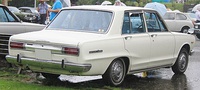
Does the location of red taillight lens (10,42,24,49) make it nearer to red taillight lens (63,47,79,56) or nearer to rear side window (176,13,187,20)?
red taillight lens (63,47,79,56)

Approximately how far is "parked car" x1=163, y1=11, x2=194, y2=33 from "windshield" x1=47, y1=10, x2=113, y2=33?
17.2m

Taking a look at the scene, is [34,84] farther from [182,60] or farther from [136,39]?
[182,60]

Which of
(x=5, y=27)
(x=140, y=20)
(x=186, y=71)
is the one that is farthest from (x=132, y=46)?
(x=5, y=27)

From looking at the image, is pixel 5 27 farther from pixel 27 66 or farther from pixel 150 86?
pixel 150 86

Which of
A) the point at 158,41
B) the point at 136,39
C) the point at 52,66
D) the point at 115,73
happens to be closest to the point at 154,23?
the point at 158,41

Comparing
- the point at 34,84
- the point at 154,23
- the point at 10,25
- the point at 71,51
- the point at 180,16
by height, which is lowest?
the point at 34,84

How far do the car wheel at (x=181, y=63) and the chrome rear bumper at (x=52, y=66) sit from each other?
3.40 meters

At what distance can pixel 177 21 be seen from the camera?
84.2 feet

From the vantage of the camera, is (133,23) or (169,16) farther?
(169,16)

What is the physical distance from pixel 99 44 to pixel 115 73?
80cm

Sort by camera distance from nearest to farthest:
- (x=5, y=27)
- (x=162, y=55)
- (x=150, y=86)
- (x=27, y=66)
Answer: (x=27, y=66) < (x=150, y=86) < (x=162, y=55) < (x=5, y=27)

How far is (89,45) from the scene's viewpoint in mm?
7348

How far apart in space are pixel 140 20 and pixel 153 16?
62 centimetres

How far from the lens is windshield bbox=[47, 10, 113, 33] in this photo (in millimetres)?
8195
